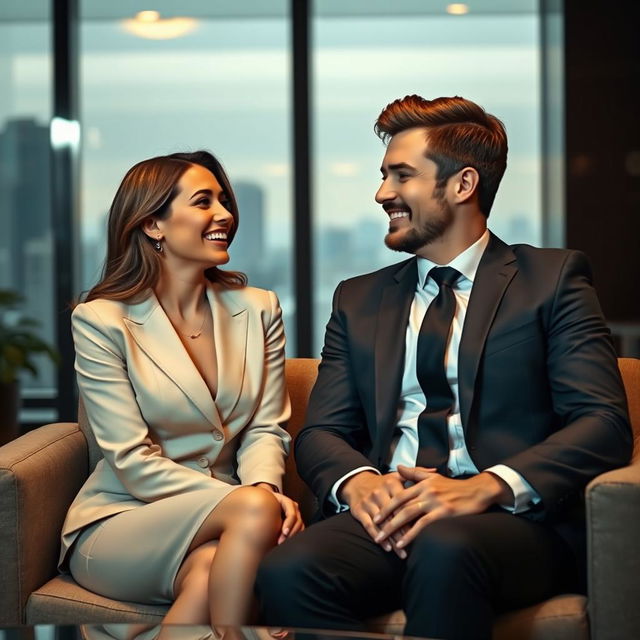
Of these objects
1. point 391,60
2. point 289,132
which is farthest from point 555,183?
point 289,132

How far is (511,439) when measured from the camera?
7.87 ft

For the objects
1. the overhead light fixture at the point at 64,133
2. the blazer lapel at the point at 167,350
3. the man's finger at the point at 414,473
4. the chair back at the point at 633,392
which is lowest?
the man's finger at the point at 414,473

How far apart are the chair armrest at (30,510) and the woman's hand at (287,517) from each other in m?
0.51

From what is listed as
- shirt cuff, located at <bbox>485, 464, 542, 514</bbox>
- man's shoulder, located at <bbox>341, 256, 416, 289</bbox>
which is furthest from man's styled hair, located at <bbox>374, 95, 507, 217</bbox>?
shirt cuff, located at <bbox>485, 464, 542, 514</bbox>

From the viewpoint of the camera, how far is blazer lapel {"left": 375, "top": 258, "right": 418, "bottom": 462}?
247 centimetres

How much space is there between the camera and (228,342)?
269cm

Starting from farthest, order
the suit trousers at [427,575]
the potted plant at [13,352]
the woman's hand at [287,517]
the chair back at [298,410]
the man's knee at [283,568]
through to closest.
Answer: the potted plant at [13,352]
the chair back at [298,410]
the woman's hand at [287,517]
the man's knee at [283,568]
the suit trousers at [427,575]

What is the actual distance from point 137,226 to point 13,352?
10.5 feet

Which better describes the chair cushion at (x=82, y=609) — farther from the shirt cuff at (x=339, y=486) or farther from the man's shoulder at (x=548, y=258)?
the man's shoulder at (x=548, y=258)

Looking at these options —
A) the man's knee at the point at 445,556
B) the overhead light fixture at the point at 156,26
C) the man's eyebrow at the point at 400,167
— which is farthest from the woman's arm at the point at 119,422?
the overhead light fixture at the point at 156,26

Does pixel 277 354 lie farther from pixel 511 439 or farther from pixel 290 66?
pixel 290 66

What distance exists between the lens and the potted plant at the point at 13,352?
5629 millimetres

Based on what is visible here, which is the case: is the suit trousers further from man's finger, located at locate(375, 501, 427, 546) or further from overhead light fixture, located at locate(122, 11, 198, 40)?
overhead light fixture, located at locate(122, 11, 198, 40)

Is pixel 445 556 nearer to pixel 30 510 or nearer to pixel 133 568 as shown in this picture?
pixel 133 568
